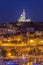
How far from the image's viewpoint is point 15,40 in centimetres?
337

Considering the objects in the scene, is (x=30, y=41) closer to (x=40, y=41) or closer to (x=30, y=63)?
(x=40, y=41)

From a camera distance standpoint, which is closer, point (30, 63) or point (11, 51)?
point (30, 63)

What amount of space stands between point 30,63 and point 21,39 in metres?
1.13

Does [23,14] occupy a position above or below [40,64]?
above

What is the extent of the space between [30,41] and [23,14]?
350 cm

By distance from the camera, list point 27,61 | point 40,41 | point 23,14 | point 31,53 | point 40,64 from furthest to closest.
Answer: point 23,14 < point 40,41 < point 31,53 < point 27,61 < point 40,64

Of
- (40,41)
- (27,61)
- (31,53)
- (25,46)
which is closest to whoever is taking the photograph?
(27,61)

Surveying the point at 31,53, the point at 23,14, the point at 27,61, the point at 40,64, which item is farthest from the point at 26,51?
the point at 23,14

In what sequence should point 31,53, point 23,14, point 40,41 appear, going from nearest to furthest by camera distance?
1. point 31,53
2. point 40,41
3. point 23,14

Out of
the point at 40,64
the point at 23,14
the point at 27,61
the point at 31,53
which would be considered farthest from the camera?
the point at 23,14

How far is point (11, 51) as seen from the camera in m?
2.79

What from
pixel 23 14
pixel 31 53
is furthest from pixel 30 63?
pixel 23 14

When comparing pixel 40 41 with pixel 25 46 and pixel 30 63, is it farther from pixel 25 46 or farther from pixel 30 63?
pixel 30 63

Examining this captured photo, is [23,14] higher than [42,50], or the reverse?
[23,14]
